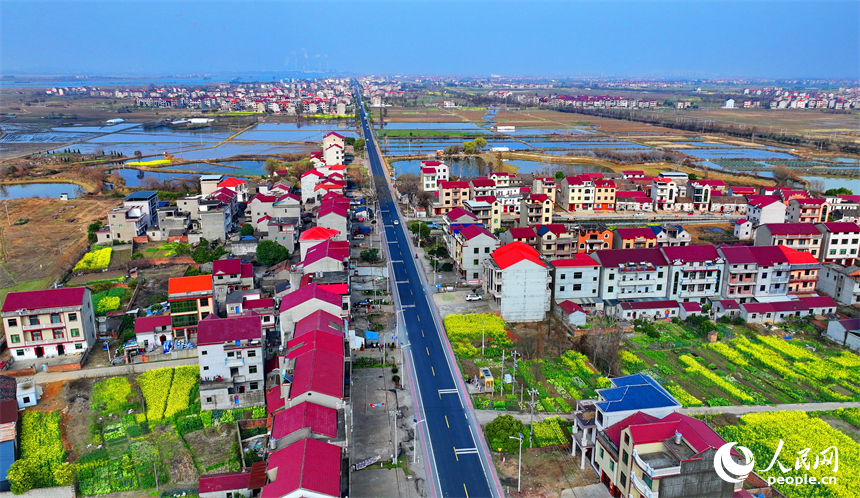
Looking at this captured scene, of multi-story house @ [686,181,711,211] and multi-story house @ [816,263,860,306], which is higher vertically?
multi-story house @ [686,181,711,211]

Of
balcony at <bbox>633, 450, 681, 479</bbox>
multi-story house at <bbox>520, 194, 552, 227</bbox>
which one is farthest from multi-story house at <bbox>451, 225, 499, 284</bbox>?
balcony at <bbox>633, 450, 681, 479</bbox>

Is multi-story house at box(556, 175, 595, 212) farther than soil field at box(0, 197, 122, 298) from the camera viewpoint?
Yes

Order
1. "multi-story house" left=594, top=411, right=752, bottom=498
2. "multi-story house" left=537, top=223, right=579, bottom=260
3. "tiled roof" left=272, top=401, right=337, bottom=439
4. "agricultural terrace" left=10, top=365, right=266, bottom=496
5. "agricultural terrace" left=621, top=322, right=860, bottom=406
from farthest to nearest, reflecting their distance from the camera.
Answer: "multi-story house" left=537, top=223, right=579, bottom=260 → "agricultural terrace" left=621, top=322, right=860, bottom=406 → "agricultural terrace" left=10, top=365, right=266, bottom=496 → "tiled roof" left=272, top=401, right=337, bottom=439 → "multi-story house" left=594, top=411, right=752, bottom=498

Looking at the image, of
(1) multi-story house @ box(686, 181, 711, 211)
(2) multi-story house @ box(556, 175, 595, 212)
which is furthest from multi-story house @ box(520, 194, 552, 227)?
(1) multi-story house @ box(686, 181, 711, 211)

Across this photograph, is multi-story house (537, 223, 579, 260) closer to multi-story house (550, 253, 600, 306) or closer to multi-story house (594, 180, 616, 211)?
multi-story house (550, 253, 600, 306)

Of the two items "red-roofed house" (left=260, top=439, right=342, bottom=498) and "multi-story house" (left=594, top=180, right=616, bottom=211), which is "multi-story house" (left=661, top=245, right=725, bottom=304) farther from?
"multi-story house" (left=594, top=180, right=616, bottom=211)

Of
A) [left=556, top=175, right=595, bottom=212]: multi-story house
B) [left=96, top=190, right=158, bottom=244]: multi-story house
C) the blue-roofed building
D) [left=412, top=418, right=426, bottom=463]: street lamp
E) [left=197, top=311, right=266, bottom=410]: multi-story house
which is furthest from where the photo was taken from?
[left=556, top=175, right=595, bottom=212]: multi-story house

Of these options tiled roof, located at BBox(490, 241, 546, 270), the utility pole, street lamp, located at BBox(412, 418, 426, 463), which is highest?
tiled roof, located at BBox(490, 241, 546, 270)
